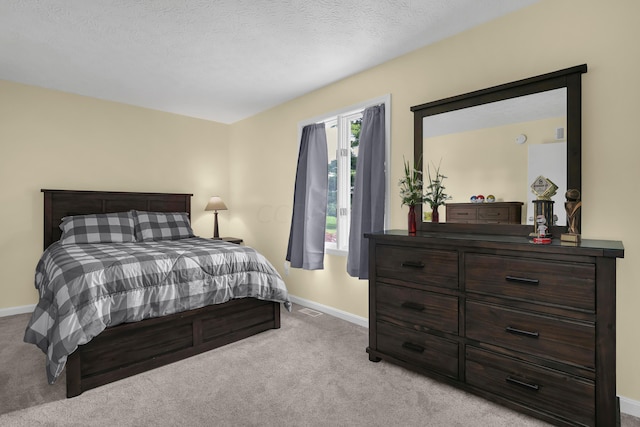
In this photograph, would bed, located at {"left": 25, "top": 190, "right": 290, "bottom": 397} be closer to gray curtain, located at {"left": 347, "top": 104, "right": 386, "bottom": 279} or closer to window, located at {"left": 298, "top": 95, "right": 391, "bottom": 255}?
gray curtain, located at {"left": 347, "top": 104, "right": 386, "bottom": 279}

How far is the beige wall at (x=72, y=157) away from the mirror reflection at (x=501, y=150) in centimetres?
345

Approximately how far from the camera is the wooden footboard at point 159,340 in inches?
86.7

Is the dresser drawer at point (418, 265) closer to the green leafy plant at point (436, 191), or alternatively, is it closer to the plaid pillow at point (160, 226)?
the green leafy plant at point (436, 191)

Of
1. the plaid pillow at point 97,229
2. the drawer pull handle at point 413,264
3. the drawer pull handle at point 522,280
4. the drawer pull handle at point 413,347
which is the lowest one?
the drawer pull handle at point 413,347

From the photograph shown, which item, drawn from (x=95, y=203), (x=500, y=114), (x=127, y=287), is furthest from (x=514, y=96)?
(x=95, y=203)

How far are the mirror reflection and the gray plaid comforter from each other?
1591mm

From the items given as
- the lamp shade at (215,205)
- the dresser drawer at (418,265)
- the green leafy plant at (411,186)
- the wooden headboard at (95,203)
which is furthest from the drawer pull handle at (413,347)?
the wooden headboard at (95,203)

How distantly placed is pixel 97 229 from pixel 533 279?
12.8 feet

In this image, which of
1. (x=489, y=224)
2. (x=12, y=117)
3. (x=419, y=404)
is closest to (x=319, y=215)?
(x=489, y=224)

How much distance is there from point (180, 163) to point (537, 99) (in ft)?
13.9

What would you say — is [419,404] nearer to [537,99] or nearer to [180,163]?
[537,99]

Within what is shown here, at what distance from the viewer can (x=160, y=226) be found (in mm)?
4059

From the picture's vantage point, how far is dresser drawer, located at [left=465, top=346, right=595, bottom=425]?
1.68 meters

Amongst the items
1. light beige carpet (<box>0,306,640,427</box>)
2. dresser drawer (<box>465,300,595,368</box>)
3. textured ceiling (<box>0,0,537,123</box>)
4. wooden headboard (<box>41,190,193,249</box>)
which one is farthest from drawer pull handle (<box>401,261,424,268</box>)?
wooden headboard (<box>41,190,193,249</box>)
